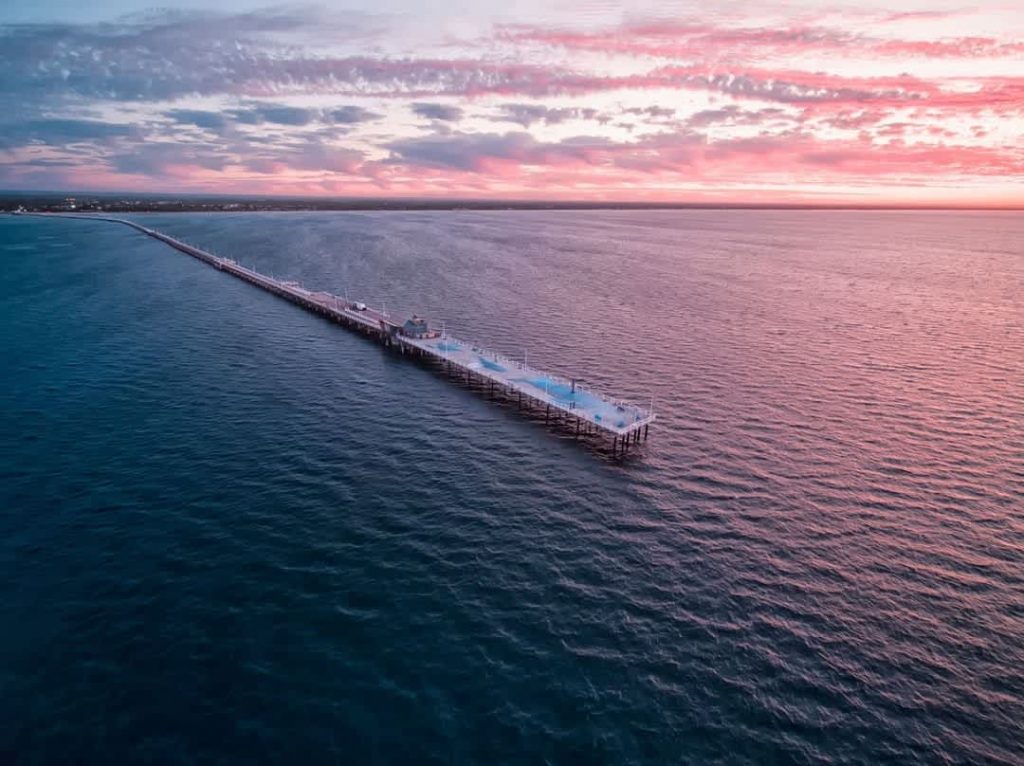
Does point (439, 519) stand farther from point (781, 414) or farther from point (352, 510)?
point (781, 414)

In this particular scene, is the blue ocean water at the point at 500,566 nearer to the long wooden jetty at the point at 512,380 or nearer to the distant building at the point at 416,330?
the long wooden jetty at the point at 512,380

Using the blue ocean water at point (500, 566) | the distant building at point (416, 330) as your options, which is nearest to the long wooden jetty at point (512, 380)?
the distant building at point (416, 330)

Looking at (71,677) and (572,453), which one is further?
(572,453)

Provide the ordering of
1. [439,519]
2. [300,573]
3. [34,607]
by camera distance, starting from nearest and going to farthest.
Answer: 1. [34,607]
2. [300,573]
3. [439,519]

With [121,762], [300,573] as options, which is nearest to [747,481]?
[300,573]

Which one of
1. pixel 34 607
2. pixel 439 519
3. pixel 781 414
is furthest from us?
pixel 781 414

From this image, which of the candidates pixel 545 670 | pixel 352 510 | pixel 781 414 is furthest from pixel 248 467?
pixel 781 414

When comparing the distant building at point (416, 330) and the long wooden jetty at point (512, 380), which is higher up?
the distant building at point (416, 330)
